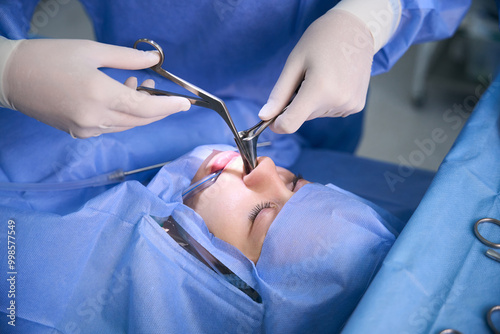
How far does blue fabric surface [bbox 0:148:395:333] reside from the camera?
1.03m

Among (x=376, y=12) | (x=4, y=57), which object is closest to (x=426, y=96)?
(x=376, y=12)

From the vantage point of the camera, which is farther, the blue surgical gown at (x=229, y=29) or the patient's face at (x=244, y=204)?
the blue surgical gown at (x=229, y=29)

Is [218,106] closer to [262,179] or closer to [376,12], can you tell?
[262,179]

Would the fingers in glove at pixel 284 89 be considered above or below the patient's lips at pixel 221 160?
above

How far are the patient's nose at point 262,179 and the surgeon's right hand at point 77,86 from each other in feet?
0.89

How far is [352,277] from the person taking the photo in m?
1.00

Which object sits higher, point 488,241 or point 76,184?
point 488,241

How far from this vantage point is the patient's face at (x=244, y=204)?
3.73 ft

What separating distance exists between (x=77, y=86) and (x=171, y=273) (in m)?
0.50

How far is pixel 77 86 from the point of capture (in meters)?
0.98

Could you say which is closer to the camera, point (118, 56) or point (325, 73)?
point (118, 56)

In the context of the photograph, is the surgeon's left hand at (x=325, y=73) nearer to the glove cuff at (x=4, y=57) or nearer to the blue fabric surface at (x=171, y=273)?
the blue fabric surface at (x=171, y=273)

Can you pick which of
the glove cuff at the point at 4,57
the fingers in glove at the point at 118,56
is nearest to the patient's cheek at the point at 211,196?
the fingers in glove at the point at 118,56

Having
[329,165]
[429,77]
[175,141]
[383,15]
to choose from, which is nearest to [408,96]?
[429,77]
